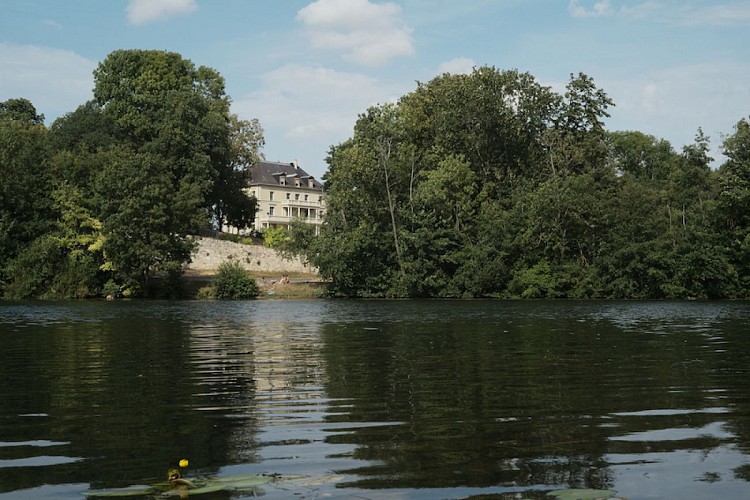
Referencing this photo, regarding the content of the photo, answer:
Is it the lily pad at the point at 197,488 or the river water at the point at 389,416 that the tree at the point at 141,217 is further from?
the lily pad at the point at 197,488

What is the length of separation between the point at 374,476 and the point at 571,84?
75.8m

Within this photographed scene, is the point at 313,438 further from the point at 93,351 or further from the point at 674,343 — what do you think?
the point at 674,343

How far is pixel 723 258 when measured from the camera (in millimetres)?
63688

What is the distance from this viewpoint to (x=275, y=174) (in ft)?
454

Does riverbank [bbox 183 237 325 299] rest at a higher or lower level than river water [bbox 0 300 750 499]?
higher

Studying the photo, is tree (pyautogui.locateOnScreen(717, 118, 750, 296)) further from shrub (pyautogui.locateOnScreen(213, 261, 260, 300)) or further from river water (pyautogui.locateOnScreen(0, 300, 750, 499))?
river water (pyautogui.locateOnScreen(0, 300, 750, 499))

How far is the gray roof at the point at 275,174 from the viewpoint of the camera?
5325 inches

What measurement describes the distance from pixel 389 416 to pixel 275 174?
129 m

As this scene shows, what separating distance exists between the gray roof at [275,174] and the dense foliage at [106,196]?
4699 cm

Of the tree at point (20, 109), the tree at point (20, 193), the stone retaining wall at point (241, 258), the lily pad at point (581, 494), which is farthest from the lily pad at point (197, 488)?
the tree at point (20, 109)

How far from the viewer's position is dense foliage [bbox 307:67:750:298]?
65.9 m

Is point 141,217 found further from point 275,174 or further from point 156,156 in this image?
point 275,174

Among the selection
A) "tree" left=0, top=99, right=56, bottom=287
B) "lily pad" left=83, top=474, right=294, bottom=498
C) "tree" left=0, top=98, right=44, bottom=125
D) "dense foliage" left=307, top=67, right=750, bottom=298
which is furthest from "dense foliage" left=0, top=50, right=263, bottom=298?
"lily pad" left=83, top=474, right=294, bottom=498

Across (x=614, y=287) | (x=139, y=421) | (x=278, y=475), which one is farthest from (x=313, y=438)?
(x=614, y=287)
